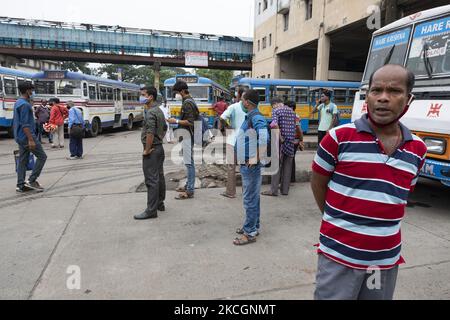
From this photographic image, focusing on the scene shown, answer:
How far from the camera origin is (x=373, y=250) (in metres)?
1.71

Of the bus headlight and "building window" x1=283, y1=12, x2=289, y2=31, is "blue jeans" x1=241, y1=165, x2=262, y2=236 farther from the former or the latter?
"building window" x1=283, y1=12, x2=289, y2=31

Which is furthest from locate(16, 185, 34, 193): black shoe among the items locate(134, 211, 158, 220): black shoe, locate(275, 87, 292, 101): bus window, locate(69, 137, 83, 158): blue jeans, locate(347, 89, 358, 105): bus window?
locate(347, 89, 358, 105): bus window

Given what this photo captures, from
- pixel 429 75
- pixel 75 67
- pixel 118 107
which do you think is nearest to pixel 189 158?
pixel 429 75

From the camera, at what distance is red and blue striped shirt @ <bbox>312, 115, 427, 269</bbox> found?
64.7 inches

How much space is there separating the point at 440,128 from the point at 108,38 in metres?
31.6

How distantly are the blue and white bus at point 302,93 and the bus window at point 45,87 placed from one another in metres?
8.25

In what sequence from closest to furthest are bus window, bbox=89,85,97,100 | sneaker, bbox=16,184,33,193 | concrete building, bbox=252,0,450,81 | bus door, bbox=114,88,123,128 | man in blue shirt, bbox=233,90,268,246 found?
man in blue shirt, bbox=233,90,268,246 < sneaker, bbox=16,184,33,193 < bus window, bbox=89,85,97,100 < concrete building, bbox=252,0,450,81 < bus door, bbox=114,88,123,128

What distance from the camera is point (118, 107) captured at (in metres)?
19.0

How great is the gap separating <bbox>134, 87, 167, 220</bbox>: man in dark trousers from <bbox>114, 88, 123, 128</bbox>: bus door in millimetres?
14602

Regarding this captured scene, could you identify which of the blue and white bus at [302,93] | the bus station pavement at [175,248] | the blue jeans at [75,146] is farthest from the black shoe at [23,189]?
the blue and white bus at [302,93]

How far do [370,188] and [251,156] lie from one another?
220 cm
